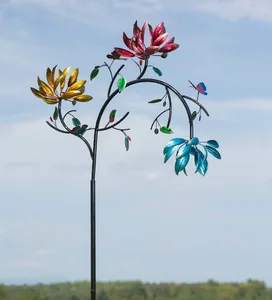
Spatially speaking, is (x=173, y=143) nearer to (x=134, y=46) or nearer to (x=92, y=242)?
(x=134, y=46)

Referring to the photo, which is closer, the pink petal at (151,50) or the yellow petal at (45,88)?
the pink petal at (151,50)

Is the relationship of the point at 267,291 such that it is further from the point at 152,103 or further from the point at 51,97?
the point at 51,97

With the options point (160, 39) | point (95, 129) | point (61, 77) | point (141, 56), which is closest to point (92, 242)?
point (95, 129)

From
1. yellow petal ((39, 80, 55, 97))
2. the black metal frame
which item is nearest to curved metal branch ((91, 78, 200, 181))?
the black metal frame

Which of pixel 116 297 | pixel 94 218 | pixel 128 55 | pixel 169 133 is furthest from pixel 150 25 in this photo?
pixel 116 297

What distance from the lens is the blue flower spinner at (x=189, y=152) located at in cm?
343

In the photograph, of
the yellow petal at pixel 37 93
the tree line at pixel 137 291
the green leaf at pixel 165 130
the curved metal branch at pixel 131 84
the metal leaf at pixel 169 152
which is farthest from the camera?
the tree line at pixel 137 291

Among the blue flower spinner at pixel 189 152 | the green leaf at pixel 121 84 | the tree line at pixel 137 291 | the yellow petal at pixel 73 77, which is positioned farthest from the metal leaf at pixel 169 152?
the tree line at pixel 137 291

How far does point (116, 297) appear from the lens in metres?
4.66

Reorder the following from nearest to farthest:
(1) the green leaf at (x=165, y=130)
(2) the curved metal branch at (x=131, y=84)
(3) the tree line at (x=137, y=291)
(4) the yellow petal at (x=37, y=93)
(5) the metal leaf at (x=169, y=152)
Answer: (5) the metal leaf at (x=169, y=152)
(2) the curved metal branch at (x=131, y=84)
(1) the green leaf at (x=165, y=130)
(4) the yellow petal at (x=37, y=93)
(3) the tree line at (x=137, y=291)

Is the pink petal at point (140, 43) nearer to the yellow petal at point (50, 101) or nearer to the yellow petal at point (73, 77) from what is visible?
the yellow petal at point (73, 77)

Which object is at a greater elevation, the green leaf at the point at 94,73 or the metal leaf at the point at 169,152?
the green leaf at the point at 94,73

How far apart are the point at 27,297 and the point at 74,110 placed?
1.43 m

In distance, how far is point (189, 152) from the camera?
3.46 meters
